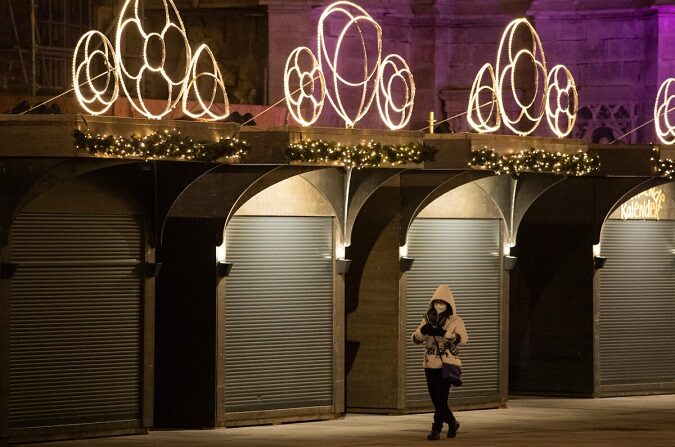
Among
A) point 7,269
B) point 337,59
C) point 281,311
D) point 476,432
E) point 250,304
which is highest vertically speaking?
point 337,59

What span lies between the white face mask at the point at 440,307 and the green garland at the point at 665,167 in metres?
7.68

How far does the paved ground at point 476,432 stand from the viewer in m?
21.4

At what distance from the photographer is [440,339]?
21328 mm

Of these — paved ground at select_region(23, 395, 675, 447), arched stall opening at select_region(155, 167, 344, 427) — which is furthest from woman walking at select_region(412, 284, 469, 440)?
arched stall opening at select_region(155, 167, 344, 427)

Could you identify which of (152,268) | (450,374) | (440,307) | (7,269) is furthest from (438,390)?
(7,269)

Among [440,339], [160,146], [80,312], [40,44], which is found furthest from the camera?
[40,44]

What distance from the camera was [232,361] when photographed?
23.5m

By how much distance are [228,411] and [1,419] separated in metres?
3.56

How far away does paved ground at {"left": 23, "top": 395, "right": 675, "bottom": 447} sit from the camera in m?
21.4

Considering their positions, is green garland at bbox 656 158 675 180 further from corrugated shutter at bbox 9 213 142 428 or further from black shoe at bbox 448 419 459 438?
corrugated shutter at bbox 9 213 142 428

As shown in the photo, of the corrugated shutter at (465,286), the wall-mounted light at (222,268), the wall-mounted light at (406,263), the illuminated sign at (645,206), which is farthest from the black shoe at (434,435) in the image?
the illuminated sign at (645,206)

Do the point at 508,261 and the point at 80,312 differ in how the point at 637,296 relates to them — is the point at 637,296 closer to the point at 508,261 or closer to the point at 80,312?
the point at 508,261

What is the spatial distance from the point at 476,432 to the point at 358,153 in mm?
3971

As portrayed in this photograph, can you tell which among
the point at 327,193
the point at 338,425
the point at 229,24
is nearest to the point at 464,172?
the point at 327,193
